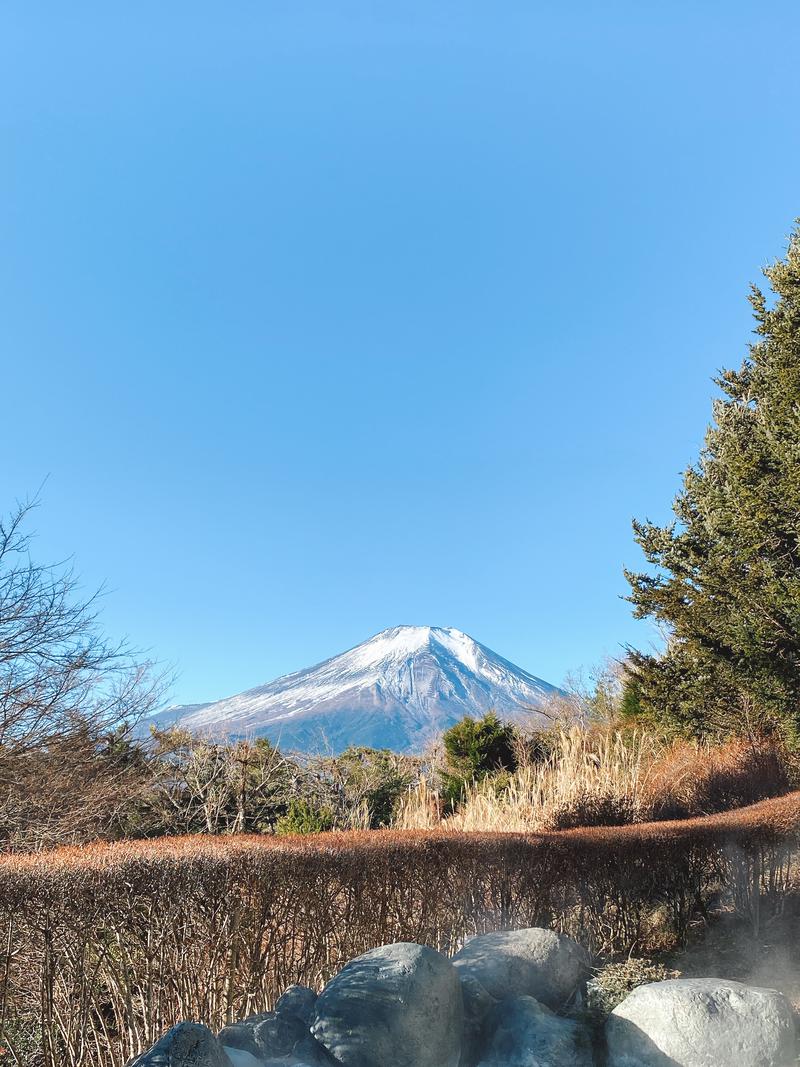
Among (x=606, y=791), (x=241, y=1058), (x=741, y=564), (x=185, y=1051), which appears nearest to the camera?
(x=185, y=1051)

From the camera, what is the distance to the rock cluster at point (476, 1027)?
349 cm

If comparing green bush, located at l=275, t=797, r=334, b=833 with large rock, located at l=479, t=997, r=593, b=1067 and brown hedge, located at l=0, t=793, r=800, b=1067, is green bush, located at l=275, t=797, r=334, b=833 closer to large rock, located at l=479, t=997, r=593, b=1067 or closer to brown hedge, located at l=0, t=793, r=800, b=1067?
brown hedge, located at l=0, t=793, r=800, b=1067

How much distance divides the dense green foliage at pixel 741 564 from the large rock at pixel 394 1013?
9754 millimetres

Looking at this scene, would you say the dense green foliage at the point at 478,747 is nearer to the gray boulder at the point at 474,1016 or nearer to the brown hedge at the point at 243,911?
the brown hedge at the point at 243,911

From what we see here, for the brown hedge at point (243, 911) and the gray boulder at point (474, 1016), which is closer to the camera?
the brown hedge at point (243, 911)

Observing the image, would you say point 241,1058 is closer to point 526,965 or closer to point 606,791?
point 526,965

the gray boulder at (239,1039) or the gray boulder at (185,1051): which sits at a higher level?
the gray boulder at (185,1051)

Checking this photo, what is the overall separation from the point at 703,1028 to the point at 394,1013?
150cm

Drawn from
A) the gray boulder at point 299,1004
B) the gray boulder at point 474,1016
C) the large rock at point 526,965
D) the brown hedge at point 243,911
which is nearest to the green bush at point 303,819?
the brown hedge at point 243,911

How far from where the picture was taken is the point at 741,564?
45.3 ft

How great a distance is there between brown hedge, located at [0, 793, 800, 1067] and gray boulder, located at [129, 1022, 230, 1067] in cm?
91

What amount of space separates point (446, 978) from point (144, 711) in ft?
24.2

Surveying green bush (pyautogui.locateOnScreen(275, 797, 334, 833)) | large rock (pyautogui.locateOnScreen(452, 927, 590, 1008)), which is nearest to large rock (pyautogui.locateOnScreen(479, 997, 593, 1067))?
large rock (pyautogui.locateOnScreen(452, 927, 590, 1008))

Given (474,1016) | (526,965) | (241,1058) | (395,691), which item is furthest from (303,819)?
(395,691)
